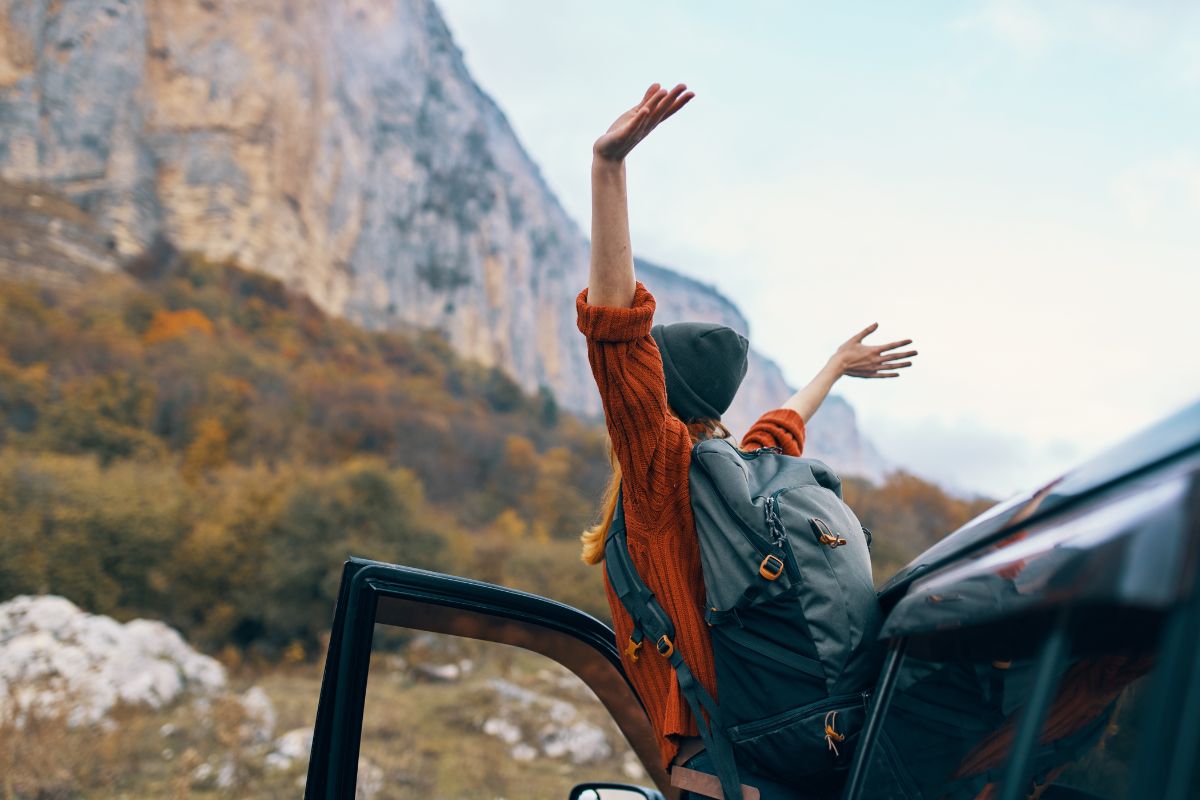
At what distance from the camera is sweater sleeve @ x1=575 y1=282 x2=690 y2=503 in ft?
4.57

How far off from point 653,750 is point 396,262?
59.1m

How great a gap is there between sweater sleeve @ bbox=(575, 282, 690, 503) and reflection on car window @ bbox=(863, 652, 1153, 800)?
514mm

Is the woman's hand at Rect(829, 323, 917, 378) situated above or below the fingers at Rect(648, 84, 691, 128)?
above

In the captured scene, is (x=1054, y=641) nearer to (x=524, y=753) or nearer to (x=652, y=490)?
(x=652, y=490)

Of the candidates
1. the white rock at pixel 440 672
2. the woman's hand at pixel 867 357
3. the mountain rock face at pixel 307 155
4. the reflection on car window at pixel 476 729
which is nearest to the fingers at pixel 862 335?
the woman's hand at pixel 867 357

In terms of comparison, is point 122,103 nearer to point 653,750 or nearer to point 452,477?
point 452,477

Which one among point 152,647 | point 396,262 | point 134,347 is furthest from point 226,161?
point 152,647

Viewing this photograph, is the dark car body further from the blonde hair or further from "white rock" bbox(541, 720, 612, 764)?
"white rock" bbox(541, 720, 612, 764)

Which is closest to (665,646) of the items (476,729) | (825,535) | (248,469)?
(825,535)

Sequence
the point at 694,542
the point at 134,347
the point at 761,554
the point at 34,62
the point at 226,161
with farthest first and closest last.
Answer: the point at 226,161 → the point at 34,62 → the point at 134,347 → the point at 694,542 → the point at 761,554

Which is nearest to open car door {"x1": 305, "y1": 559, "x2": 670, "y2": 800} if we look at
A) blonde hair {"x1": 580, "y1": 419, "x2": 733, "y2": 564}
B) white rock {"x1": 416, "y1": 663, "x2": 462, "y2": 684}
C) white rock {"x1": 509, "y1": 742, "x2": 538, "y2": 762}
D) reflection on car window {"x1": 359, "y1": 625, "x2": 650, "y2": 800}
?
blonde hair {"x1": 580, "y1": 419, "x2": 733, "y2": 564}

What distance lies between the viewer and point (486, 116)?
78.4 metres

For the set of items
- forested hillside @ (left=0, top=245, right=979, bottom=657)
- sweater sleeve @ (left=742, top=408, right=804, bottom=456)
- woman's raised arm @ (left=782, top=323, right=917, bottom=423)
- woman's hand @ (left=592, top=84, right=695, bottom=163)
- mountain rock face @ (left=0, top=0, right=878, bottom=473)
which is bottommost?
sweater sleeve @ (left=742, top=408, right=804, bottom=456)

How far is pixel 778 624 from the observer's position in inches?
53.7
